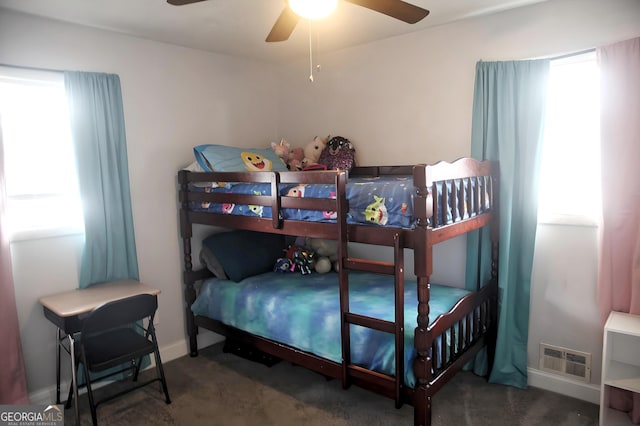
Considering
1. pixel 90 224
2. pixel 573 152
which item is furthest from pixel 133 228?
pixel 573 152

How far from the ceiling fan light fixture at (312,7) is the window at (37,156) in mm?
1880

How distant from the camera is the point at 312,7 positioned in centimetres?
168

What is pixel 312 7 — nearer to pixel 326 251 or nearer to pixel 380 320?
pixel 380 320

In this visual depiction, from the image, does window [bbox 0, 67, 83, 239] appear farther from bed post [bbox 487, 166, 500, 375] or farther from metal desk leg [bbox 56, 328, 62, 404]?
bed post [bbox 487, 166, 500, 375]

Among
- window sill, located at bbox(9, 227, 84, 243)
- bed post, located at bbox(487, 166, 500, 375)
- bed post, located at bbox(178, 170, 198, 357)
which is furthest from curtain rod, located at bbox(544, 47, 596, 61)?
window sill, located at bbox(9, 227, 84, 243)

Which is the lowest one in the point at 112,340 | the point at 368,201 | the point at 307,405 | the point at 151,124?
the point at 307,405

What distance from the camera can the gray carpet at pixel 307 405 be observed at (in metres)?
2.50

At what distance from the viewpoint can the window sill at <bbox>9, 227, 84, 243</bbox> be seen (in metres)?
2.62

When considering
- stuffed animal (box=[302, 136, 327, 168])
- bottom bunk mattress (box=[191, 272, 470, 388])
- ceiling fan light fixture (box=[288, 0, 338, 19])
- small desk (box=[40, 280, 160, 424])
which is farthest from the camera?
stuffed animal (box=[302, 136, 327, 168])

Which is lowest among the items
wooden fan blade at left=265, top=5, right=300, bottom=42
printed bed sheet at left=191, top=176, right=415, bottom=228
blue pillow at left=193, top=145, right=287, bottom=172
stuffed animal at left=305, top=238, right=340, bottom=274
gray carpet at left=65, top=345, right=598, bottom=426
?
gray carpet at left=65, top=345, right=598, bottom=426

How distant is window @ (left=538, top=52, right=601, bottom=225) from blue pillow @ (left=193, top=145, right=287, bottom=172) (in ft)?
6.54

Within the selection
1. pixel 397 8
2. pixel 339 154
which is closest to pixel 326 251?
pixel 339 154

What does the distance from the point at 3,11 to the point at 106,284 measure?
1.77m

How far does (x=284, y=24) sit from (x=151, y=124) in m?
1.64
